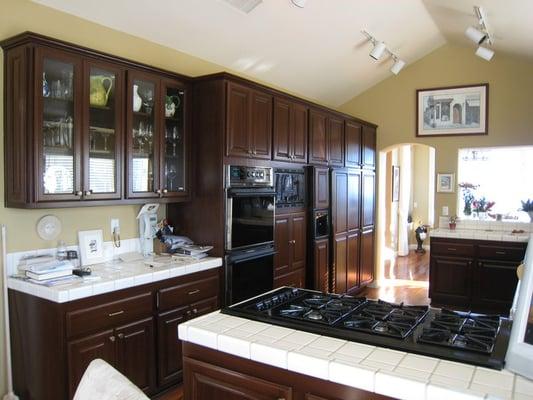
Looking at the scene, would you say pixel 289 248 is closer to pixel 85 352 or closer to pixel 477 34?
pixel 85 352

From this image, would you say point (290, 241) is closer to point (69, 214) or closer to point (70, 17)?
point (69, 214)

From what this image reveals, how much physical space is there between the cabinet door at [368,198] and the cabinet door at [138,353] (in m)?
3.71

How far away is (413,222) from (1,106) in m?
9.30

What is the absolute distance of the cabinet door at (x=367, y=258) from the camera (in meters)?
5.95

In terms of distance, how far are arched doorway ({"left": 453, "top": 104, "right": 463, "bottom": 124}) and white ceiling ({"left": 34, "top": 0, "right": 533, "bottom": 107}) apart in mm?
900

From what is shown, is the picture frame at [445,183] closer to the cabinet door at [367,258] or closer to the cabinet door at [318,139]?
the cabinet door at [367,258]

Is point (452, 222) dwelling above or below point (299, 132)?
below

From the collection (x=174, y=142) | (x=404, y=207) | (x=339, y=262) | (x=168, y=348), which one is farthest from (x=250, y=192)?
(x=404, y=207)

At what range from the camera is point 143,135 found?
3.22 m

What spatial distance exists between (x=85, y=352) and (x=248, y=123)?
2.14 metres

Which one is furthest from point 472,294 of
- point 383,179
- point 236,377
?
point 236,377

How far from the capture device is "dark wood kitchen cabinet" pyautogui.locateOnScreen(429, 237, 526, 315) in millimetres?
5070

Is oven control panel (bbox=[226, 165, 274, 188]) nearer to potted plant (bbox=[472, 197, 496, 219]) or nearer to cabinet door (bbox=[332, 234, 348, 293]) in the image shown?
cabinet door (bbox=[332, 234, 348, 293])

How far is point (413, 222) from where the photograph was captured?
407 inches
